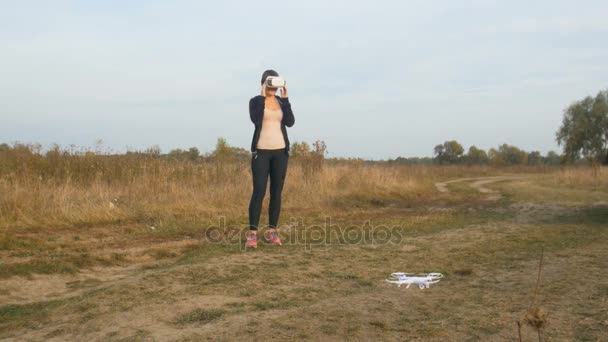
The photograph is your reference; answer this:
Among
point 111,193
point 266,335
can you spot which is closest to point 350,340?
point 266,335

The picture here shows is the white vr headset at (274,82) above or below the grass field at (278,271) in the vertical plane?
above

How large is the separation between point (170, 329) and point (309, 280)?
1494 millimetres

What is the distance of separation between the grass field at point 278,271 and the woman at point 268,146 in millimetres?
427

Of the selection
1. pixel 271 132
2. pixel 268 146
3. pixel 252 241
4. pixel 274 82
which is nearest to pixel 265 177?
pixel 268 146

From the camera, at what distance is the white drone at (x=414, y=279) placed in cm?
377

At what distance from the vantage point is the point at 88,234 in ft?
21.4

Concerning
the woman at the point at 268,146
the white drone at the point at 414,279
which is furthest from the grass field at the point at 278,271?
the woman at the point at 268,146

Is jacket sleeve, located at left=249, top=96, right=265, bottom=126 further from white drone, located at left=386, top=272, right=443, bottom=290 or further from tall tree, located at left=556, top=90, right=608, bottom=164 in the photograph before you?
tall tree, located at left=556, top=90, right=608, bottom=164

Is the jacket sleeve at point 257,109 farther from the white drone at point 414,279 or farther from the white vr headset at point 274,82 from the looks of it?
the white drone at point 414,279

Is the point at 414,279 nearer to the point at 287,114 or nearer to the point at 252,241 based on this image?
the point at 252,241

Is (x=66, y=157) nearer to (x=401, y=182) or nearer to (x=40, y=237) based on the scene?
(x=40, y=237)

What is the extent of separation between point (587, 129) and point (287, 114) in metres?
34.0

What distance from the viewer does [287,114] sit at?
5.87 metres

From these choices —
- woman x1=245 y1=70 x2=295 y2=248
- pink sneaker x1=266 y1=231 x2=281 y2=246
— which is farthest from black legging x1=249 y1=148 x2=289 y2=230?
pink sneaker x1=266 y1=231 x2=281 y2=246
